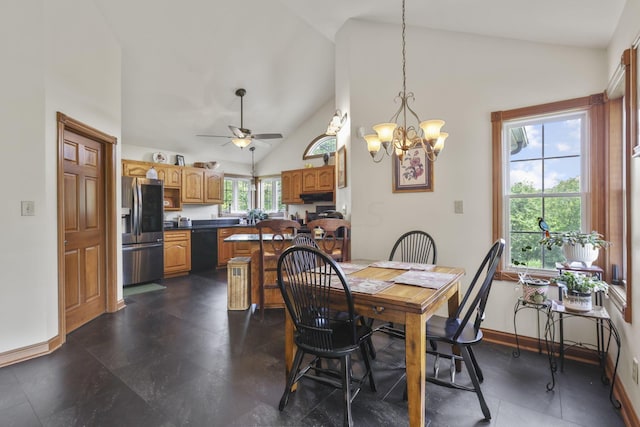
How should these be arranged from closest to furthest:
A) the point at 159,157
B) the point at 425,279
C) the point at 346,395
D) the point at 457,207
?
the point at 346,395 < the point at 425,279 < the point at 457,207 < the point at 159,157

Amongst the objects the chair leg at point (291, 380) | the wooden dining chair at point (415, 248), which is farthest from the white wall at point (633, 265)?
the chair leg at point (291, 380)

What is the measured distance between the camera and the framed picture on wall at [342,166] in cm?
368

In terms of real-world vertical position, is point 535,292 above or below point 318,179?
below

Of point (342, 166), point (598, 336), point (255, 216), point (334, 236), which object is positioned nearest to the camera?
point (598, 336)

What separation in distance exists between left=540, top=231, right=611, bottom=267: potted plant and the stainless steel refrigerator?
205 inches

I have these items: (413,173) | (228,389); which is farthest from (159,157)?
(228,389)

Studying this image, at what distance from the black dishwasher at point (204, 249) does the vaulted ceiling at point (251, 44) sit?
1763 millimetres

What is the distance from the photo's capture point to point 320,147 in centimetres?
631

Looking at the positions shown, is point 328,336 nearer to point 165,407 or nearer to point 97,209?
point 165,407

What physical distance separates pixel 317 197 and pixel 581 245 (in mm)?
4306

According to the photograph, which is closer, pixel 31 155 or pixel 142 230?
pixel 31 155

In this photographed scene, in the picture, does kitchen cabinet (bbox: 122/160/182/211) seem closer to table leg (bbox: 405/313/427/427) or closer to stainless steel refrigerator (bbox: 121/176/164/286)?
stainless steel refrigerator (bbox: 121/176/164/286)

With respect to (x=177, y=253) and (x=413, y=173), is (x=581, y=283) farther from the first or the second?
(x=177, y=253)

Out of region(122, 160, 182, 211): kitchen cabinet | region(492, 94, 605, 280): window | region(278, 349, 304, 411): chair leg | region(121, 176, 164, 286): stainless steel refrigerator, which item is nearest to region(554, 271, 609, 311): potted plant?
region(492, 94, 605, 280): window
